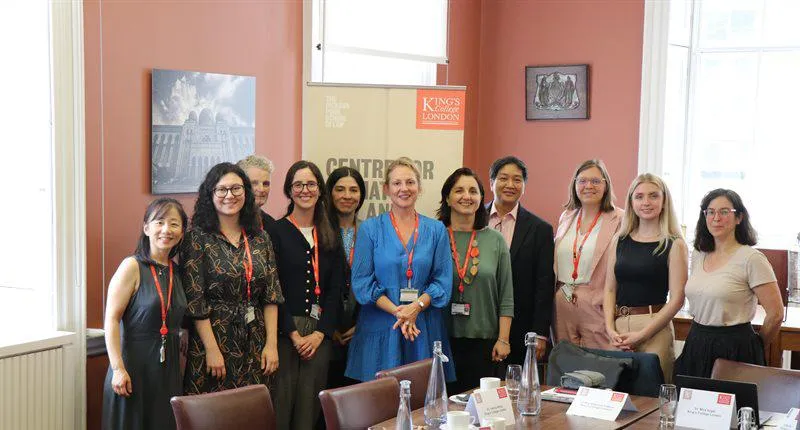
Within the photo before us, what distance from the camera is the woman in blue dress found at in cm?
411

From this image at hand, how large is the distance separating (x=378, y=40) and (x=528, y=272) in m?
2.49

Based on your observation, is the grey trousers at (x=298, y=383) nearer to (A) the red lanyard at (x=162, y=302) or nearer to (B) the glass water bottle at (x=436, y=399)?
(A) the red lanyard at (x=162, y=302)

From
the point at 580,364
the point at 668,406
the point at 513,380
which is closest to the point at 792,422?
the point at 668,406

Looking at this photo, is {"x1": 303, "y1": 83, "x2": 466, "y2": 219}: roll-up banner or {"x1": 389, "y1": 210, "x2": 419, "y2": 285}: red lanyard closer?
{"x1": 389, "y1": 210, "x2": 419, "y2": 285}: red lanyard

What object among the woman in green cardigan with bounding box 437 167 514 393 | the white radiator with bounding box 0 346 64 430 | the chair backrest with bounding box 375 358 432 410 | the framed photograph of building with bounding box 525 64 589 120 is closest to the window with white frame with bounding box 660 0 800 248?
the framed photograph of building with bounding box 525 64 589 120

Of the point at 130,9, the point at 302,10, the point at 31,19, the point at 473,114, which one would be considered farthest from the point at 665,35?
the point at 31,19

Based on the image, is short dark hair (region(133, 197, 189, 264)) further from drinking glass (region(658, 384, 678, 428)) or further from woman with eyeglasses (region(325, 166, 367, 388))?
drinking glass (region(658, 384, 678, 428))

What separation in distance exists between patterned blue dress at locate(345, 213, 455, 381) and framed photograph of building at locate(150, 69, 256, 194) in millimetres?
1103

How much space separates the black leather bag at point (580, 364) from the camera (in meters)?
3.68

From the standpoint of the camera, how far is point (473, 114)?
7160 millimetres

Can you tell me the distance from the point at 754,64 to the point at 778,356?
3026mm

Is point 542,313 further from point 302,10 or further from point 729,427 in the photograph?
point 302,10

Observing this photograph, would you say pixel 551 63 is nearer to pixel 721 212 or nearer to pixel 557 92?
pixel 557 92

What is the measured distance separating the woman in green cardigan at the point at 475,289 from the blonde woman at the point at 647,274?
51cm
